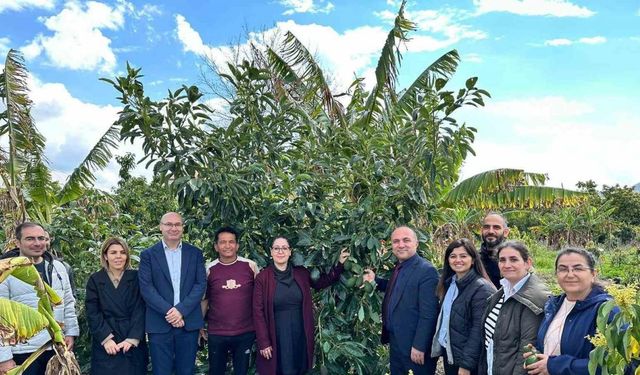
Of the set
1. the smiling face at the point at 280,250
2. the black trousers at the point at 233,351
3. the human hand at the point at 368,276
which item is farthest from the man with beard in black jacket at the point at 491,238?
the black trousers at the point at 233,351

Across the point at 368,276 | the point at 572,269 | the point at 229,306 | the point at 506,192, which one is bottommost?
the point at 229,306

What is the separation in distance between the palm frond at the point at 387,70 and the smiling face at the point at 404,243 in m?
4.50

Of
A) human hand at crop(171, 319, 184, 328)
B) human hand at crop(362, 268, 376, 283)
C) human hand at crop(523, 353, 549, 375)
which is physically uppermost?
human hand at crop(362, 268, 376, 283)

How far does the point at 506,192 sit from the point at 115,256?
25.2ft

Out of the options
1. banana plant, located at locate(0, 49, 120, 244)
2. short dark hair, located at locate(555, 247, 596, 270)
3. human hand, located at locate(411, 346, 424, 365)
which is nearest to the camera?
short dark hair, located at locate(555, 247, 596, 270)

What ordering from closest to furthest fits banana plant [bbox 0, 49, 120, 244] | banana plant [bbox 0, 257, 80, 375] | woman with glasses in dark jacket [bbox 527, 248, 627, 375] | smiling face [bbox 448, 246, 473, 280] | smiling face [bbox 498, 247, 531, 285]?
banana plant [bbox 0, 257, 80, 375], woman with glasses in dark jacket [bbox 527, 248, 627, 375], smiling face [bbox 498, 247, 531, 285], smiling face [bbox 448, 246, 473, 280], banana plant [bbox 0, 49, 120, 244]

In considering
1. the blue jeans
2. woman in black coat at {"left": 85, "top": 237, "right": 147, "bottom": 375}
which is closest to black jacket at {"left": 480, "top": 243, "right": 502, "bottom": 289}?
the blue jeans

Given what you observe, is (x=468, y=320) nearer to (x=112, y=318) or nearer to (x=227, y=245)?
(x=227, y=245)

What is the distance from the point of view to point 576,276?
2.66m

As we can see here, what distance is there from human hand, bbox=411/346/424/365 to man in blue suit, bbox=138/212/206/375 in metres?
1.64

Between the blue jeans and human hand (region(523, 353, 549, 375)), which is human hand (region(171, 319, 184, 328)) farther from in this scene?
human hand (region(523, 353, 549, 375))

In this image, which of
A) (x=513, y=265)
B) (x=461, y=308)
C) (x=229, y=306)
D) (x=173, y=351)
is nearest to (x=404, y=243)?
(x=461, y=308)

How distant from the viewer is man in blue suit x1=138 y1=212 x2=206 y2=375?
396 centimetres

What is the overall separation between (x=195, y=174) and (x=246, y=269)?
1029 mm
